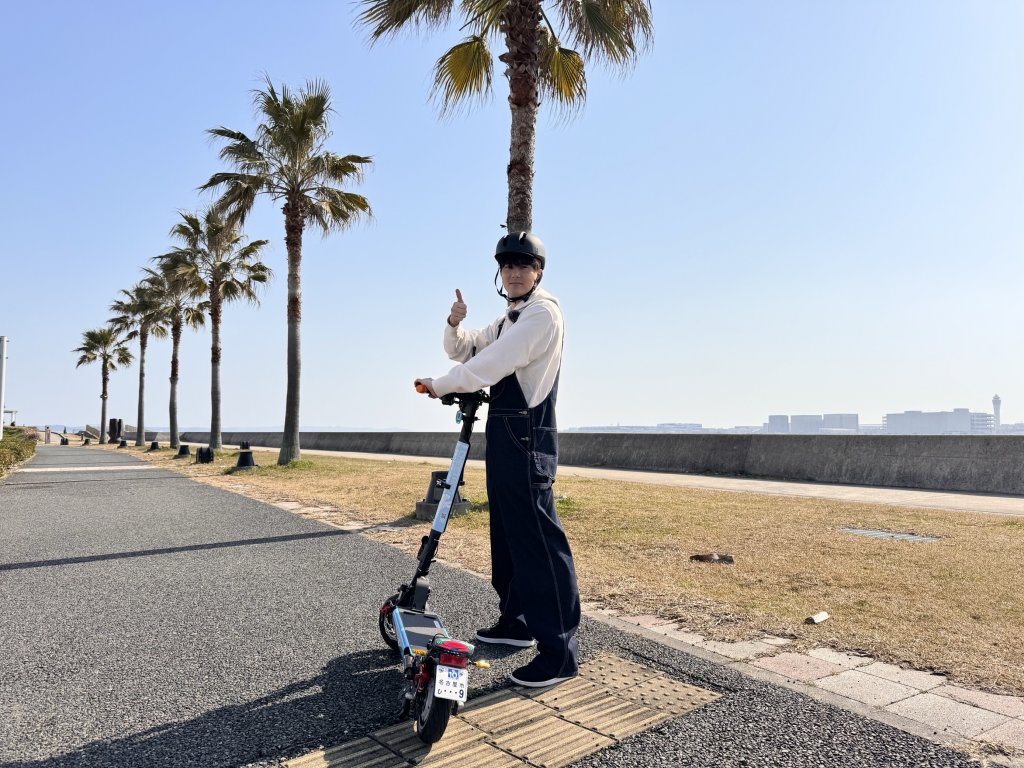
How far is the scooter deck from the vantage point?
9.05ft

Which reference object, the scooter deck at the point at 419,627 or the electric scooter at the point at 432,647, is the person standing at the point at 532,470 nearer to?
the electric scooter at the point at 432,647

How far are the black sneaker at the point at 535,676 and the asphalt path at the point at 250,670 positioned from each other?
0.13 meters

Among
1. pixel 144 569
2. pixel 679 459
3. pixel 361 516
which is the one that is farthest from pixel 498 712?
pixel 679 459

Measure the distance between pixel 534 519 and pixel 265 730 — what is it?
128 centimetres

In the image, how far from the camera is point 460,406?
124 inches

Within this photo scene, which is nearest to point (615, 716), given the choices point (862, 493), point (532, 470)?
point (532, 470)

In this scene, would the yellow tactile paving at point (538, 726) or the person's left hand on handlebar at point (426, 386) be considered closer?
the yellow tactile paving at point (538, 726)

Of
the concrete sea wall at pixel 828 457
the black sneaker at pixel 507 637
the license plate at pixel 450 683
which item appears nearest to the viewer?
the license plate at pixel 450 683

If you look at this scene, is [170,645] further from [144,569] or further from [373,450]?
[373,450]

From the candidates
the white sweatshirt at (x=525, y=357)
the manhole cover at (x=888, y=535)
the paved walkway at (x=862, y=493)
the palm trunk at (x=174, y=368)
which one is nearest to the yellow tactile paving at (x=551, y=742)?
the white sweatshirt at (x=525, y=357)

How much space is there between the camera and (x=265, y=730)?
2727mm

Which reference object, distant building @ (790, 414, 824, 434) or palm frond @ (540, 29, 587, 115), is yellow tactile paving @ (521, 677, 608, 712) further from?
distant building @ (790, 414, 824, 434)

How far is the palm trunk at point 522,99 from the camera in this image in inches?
369

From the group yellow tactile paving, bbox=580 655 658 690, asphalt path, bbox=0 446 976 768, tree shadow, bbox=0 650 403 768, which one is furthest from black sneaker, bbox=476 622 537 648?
tree shadow, bbox=0 650 403 768
